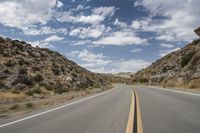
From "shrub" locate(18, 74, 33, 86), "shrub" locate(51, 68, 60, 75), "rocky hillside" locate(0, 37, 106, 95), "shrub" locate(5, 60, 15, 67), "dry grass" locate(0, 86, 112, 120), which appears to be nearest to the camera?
"dry grass" locate(0, 86, 112, 120)

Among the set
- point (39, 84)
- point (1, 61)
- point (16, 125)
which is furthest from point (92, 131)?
point (1, 61)

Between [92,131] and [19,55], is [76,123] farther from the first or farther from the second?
[19,55]

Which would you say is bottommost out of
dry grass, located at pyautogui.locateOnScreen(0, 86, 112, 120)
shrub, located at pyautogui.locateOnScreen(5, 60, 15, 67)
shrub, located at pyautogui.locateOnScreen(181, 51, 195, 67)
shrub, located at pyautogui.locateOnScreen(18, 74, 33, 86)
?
dry grass, located at pyautogui.locateOnScreen(0, 86, 112, 120)

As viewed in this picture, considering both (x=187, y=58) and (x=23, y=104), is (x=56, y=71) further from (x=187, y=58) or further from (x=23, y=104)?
(x=23, y=104)

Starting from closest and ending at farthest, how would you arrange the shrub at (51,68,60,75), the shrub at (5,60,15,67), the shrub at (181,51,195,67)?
the shrub at (5,60,15,67), the shrub at (51,68,60,75), the shrub at (181,51,195,67)

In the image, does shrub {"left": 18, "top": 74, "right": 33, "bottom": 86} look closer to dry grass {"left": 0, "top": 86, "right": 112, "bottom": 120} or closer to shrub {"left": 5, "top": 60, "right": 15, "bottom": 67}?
shrub {"left": 5, "top": 60, "right": 15, "bottom": 67}

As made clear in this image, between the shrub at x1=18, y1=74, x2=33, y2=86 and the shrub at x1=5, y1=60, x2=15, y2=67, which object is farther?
the shrub at x1=5, y1=60, x2=15, y2=67

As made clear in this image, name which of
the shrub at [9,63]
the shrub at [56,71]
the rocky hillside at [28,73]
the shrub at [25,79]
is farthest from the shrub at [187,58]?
the shrub at [25,79]

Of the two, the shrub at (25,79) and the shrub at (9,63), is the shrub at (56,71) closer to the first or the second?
the shrub at (9,63)

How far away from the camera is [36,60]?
2293 inches

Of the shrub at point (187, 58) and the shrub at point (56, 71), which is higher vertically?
the shrub at point (187, 58)

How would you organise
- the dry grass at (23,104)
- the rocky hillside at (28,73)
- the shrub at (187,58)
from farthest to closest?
the shrub at (187,58) < the rocky hillside at (28,73) < the dry grass at (23,104)

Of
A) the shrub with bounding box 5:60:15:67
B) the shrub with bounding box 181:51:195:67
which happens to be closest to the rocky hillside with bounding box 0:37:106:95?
the shrub with bounding box 5:60:15:67

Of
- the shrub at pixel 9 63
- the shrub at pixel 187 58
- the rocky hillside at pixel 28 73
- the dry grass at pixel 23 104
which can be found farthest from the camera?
the shrub at pixel 187 58
